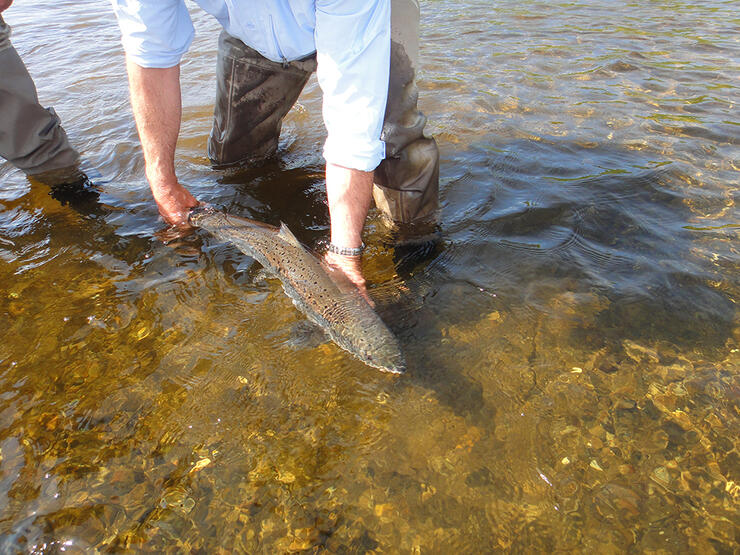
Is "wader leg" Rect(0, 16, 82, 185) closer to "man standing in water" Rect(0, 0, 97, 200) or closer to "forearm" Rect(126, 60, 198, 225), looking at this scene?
"man standing in water" Rect(0, 0, 97, 200)

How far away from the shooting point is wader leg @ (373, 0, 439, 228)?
3.28m

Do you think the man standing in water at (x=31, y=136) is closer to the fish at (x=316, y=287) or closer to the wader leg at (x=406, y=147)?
the fish at (x=316, y=287)

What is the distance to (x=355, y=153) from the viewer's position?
9.47 feet

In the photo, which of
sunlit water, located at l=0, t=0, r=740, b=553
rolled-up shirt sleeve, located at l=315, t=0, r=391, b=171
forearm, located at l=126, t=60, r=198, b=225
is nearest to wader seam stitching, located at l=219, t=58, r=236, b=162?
sunlit water, located at l=0, t=0, r=740, b=553

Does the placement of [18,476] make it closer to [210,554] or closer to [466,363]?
[210,554]

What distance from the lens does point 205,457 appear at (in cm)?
251

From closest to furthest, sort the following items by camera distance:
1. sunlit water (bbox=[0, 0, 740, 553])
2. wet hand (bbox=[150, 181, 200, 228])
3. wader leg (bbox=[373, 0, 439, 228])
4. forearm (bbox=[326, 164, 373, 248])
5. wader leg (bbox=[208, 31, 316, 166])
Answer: sunlit water (bbox=[0, 0, 740, 553]) → forearm (bbox=[326, 164, 373, 248]) → wader leg (bbox=[373, 0, 439, 228]) → wet hand (bbox=[150, 181, 200, 228]) → wader leg (bbox=[208, 31, 316, 166])

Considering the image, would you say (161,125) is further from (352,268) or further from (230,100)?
(352,268)

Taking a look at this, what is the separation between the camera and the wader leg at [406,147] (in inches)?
129

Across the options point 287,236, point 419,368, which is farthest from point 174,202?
point 419,368

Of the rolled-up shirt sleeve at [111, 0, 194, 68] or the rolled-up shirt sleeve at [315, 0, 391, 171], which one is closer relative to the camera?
the rolled-up shirt sleeve at [315, 0, 391, 171]

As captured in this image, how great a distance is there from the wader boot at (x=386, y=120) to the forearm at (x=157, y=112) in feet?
2.39

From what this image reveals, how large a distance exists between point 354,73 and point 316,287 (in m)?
1.39

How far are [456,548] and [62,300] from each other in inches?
127
